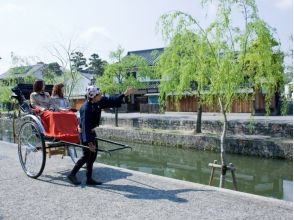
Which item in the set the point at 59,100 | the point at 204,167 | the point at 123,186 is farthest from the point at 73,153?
the point at 204,167

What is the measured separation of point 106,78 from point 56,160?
50.1 ft

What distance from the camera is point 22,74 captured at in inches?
1281

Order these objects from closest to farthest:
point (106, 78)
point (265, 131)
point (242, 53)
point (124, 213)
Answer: point (124, 213)
point (242, 53)
point (265, 131)
point (106, 78)

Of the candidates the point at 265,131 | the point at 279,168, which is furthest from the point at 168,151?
the point at 279,168

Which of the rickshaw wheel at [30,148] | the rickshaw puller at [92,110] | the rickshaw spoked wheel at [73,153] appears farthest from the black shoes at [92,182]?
the rickshaw spoked wheel at [73,153]

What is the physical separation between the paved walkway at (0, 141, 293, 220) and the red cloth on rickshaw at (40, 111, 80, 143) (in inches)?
29.4

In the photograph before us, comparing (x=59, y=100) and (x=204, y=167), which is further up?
(x=59, y=100)

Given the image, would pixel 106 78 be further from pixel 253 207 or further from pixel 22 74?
pixel 253 207

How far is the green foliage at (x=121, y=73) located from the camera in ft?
73.1

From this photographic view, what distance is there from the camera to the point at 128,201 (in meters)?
4.43

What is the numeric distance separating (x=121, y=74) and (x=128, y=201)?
18900mm

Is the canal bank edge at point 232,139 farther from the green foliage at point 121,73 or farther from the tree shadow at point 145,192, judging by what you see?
the tree shadow at point 145,192

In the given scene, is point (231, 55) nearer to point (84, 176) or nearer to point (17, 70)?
point (84, 176)

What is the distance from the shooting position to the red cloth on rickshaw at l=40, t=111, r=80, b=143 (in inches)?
216
